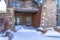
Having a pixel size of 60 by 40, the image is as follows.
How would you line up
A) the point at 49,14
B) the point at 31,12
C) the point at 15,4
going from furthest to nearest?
the point at 31,12 → the point at 15,4 → the point at 49,14

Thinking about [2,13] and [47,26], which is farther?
[47,26]

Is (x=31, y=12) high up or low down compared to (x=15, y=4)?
down

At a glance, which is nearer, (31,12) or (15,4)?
(15,4)

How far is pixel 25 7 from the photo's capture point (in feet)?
67.4

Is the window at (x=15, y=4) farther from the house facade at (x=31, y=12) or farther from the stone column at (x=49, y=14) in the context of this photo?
the stone column at (x=49, y=14)

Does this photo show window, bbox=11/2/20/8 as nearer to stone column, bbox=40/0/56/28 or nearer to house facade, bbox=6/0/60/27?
house facade, bbox=6/0/60/27

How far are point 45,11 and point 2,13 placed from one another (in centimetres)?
452

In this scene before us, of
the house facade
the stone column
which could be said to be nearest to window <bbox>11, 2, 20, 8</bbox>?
the house facade

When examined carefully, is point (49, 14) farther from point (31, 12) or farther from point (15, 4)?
point (15, 4)

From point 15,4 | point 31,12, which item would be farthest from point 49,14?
point 15,4

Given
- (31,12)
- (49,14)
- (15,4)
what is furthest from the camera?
(31,12)

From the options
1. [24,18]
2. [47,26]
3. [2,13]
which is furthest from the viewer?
[24,18]

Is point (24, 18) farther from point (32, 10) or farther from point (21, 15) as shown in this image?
point (32, 10)

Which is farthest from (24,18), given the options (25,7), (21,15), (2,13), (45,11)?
(2,13)
